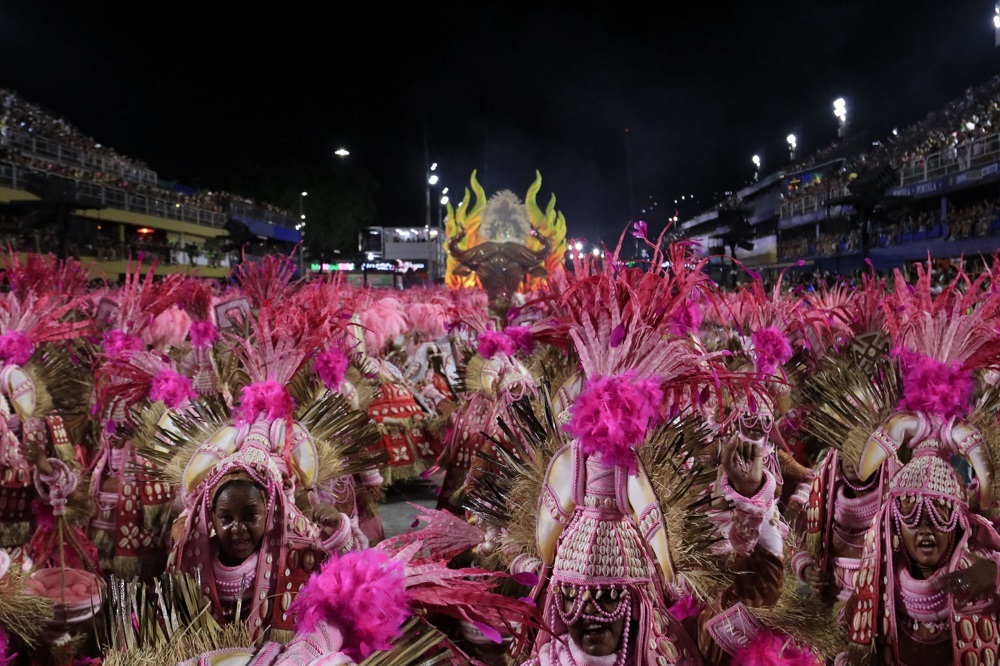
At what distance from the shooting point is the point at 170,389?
418cm

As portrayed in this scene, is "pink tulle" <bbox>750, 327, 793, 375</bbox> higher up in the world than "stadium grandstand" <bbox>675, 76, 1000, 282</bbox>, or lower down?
lower down

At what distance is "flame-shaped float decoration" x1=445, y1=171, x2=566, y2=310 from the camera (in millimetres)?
22719

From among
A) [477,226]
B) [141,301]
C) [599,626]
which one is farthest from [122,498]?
[477,226]

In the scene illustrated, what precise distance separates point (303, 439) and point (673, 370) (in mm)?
1765

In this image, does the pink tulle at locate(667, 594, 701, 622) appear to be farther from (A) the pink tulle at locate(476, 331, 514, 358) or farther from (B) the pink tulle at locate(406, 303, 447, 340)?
(B) the pink tulle at locate(406, 303, 447, 340)

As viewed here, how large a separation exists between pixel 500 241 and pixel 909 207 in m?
13.0

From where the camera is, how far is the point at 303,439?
366 cm

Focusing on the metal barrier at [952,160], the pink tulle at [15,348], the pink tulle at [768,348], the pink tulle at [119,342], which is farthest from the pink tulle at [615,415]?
the metal barrier at [952,160]

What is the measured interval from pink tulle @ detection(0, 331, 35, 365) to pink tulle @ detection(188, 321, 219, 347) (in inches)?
42.4

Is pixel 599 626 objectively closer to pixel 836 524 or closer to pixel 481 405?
pixel 836 524

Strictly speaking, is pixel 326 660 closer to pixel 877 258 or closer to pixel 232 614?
pixel 232 614

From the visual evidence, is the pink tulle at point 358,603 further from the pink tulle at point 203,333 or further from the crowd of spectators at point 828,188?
the crowd of spectators at point 828,188

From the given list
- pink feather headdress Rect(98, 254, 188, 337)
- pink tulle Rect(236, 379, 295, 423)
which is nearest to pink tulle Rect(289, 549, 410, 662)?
pink tulle Rect(236, 379, 295, 423)

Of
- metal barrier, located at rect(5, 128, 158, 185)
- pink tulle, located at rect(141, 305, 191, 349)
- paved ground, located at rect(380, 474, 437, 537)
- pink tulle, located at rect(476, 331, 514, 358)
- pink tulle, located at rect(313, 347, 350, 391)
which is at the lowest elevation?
paved ground, located at rect(380, 474, 437, 537)
